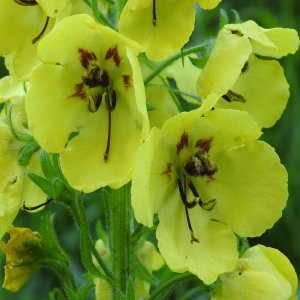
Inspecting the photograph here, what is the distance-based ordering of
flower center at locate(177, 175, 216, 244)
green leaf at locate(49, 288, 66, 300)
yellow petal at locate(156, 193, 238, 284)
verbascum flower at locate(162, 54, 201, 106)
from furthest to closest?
verbascum flower at locate(162, 54, 201, 106)
green leaf at locate(49, 288, 66, 300)
flower center at locate(177, 175, 216, 244)
yellow petal at locate(156, 193, 238, 284)

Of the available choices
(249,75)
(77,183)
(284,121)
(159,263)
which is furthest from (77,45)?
(284,121)

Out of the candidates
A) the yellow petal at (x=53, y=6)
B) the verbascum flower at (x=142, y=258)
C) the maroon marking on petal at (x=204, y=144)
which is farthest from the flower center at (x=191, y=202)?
the yellow petal at (x=53, y=6)

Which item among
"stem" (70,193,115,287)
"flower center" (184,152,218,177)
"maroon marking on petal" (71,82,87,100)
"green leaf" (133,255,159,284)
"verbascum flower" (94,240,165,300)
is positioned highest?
"maroon marking on petal" (71,82,87,100)

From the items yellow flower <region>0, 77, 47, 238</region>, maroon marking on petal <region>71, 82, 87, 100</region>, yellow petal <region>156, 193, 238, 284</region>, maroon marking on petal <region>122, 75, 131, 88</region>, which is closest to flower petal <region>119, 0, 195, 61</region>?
maroon marking on petal <region>122, 75, 131, 88</region>

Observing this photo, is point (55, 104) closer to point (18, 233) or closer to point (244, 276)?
point (18, 233)

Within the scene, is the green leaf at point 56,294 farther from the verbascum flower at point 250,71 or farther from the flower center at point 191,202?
the verbascum flower at point 250,71

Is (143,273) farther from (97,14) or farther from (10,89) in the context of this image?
(97,14)

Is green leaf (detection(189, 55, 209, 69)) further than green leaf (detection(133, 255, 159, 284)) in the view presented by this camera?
No

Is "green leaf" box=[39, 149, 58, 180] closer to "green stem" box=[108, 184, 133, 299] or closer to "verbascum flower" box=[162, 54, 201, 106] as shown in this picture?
"green stem" box=[108, 184, 133, 299]
